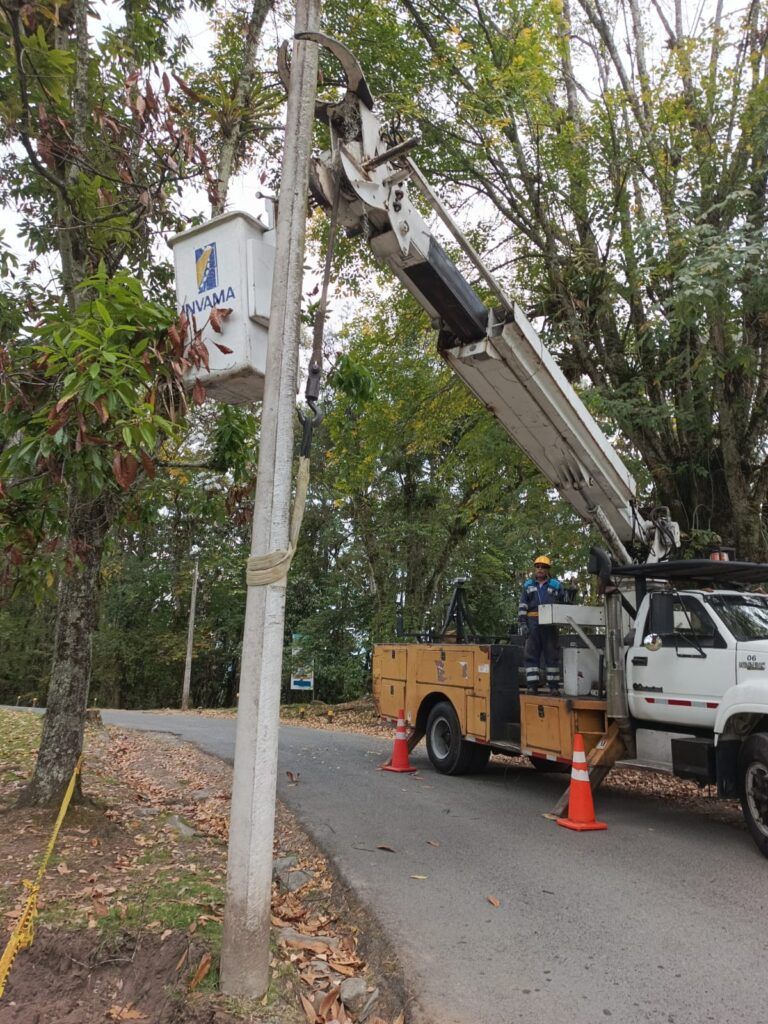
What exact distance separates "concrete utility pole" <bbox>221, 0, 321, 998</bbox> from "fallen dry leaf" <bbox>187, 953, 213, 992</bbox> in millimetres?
160

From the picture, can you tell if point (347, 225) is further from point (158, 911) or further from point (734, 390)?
point (734, 390)

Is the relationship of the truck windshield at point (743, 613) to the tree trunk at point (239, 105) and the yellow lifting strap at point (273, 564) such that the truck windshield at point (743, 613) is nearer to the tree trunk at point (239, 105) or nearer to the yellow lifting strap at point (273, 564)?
the yellow lifting strap at point (273, 564)

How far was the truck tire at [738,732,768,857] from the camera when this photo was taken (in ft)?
19.5

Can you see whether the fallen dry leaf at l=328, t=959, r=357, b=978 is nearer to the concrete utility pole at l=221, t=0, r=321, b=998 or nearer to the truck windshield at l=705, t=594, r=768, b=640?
the concrete utility pole at l=221, t=0, r=321, b=998

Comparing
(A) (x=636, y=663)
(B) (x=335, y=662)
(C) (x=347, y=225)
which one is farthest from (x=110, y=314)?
(B) (x=335, y=662)

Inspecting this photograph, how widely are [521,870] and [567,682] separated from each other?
10.1 feet

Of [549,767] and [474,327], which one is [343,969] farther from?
[549,767]

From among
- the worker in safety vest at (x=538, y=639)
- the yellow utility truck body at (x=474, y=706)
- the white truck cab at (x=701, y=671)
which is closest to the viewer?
the white truck cab at (x=701, y=671)

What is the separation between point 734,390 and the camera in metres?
11.2

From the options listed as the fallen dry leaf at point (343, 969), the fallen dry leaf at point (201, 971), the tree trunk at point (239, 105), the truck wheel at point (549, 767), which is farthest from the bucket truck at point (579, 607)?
the fallen dry leaf at point (201, 971)

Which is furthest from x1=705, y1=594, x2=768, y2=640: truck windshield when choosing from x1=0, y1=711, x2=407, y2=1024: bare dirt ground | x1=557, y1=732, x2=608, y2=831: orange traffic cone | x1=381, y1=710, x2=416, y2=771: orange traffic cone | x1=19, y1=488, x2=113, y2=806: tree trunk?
x1=19, y1=488, x2=113, y2=806: tree trunk

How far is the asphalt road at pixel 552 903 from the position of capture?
3697 millimetres

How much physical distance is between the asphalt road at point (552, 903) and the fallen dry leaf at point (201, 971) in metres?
1.06

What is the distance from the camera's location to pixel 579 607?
8578 millimetres
